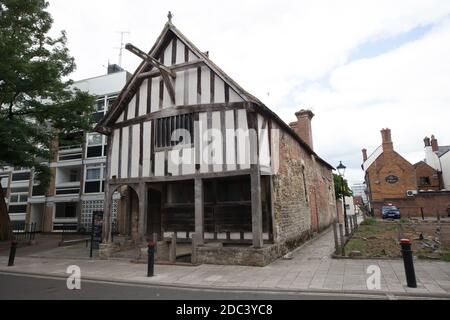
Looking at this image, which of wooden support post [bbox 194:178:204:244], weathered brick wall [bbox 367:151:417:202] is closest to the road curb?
wooden support post [bbox 194:178:204:244]

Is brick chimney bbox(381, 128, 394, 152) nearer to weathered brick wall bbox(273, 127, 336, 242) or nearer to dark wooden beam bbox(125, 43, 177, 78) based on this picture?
weathered brick wall bbox(273, 127, 336, 242)

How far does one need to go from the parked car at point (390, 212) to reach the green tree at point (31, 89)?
84.5 feet

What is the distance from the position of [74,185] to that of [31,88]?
8605 mm

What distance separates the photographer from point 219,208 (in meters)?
11.1

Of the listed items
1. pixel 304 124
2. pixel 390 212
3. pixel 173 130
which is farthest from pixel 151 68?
pixel 390 212

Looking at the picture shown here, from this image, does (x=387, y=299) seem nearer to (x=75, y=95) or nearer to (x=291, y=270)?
(x=291, y=270)

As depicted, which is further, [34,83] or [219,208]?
[34,83]

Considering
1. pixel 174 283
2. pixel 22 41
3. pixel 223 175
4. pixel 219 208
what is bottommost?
pixel 174 283

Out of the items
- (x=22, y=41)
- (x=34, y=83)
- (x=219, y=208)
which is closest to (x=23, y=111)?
(x=34, y=83)

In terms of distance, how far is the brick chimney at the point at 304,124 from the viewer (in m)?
21.0

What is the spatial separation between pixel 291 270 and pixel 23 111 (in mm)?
16104

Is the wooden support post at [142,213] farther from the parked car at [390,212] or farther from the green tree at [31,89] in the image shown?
the parked car at [390,212]

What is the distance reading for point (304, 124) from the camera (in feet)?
69.6

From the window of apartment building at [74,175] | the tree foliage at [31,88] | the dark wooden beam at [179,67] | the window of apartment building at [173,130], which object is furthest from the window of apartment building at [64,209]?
the dark wooden beam at [179,67]
